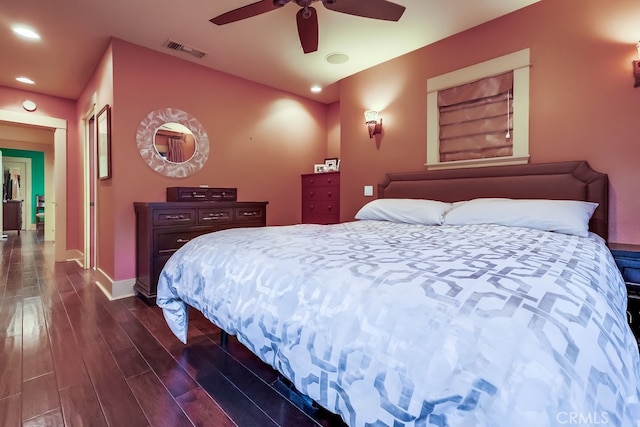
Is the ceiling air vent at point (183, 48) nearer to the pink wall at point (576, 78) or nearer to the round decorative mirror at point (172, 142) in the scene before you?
the round decorative mirror at point (172, 142)

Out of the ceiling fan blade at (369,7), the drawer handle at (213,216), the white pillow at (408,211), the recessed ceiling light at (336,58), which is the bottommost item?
the drawer handle at (213,216)

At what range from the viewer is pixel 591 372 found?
0.60m

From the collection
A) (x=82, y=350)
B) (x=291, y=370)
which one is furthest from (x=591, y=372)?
(x=82, y=350)

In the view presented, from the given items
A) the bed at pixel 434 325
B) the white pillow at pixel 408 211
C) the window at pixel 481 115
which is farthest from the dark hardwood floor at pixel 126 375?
the window at pixel 481 115

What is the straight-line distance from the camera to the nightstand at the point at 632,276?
6.14ft

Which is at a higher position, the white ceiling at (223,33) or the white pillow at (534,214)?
the white ceiling at (223,33)

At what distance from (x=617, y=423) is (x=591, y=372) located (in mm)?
92

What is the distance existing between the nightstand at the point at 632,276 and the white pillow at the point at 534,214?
245 mm

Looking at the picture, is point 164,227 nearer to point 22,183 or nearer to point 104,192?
point 104,192

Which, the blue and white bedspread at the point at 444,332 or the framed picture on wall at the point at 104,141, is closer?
the blue and white bedspread at the point at 444,332

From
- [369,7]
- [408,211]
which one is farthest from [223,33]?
[408,211]

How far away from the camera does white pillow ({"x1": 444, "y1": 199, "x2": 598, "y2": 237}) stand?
1923mm

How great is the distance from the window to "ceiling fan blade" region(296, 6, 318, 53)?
55.5 inches

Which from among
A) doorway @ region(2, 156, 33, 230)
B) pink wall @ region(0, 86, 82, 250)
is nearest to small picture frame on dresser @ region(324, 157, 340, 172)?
pink wall @ region(0, 86, 82, 250)
